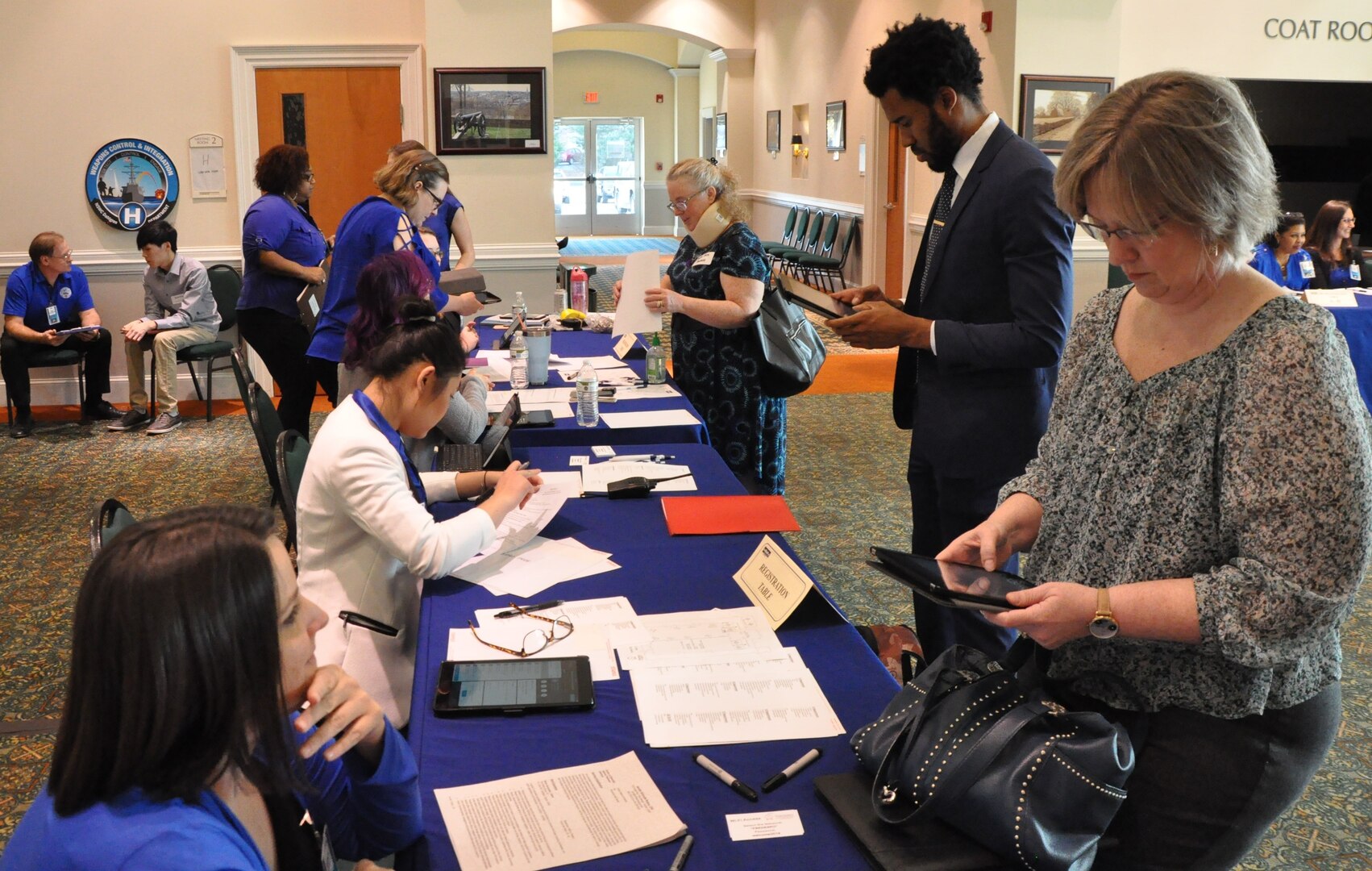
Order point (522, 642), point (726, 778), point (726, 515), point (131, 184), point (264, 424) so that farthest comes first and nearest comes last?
point (131, 184), point (264, 424), point (726, 515), point (522, 642), point (726, 778)

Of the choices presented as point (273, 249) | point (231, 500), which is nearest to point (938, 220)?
point (231, 500)

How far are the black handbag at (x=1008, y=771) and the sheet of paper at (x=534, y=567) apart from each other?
98cm

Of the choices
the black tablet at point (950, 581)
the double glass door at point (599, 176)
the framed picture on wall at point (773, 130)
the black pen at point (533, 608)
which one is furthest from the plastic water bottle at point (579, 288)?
the double glass door at point (599, 176)

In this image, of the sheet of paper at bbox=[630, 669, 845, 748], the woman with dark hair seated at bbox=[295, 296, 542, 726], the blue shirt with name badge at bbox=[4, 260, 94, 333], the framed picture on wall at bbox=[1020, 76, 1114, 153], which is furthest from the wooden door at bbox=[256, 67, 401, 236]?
the sheet of paper at bbox=[630, 669, 845, 748]

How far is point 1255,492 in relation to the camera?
1204mm

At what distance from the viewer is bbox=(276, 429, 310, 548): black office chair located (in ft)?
8.86

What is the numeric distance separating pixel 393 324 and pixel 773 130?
11320 millimetres

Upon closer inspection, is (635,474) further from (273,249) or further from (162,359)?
(162,359)

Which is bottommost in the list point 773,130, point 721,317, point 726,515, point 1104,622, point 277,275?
point 726,515

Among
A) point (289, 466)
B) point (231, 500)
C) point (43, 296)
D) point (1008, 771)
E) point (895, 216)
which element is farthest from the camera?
point (895, 216)

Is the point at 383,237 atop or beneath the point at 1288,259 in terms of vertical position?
atop

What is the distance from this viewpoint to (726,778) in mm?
1397

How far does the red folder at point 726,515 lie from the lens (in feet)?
7.80

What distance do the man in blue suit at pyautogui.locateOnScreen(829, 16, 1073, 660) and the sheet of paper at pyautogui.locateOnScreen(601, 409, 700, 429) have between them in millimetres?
1071
